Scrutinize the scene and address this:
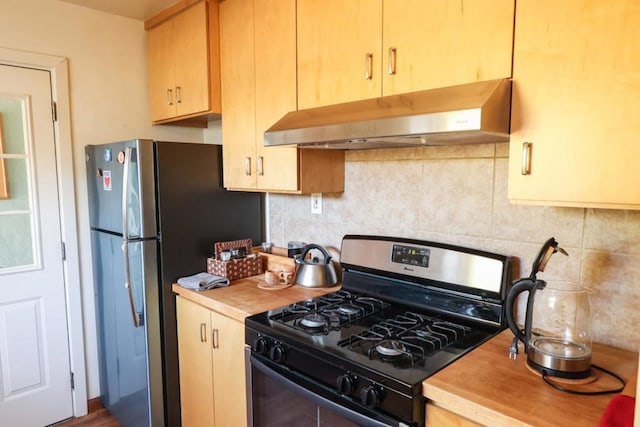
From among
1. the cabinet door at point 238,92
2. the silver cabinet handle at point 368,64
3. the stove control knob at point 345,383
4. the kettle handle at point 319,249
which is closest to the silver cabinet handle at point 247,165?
the cabinet door at point 238,92

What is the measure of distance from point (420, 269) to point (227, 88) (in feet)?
4.30

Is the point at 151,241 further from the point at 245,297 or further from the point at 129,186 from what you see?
the point at 245,297

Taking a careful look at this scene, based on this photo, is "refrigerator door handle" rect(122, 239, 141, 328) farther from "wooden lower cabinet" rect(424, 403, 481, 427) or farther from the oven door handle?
"wooden lower cabinet" rect(424, 403, 481, 427)

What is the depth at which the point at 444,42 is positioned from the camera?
131 cm

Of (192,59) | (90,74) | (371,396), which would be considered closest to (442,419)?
(371,396)

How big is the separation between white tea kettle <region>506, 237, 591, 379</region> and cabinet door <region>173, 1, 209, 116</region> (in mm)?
1709

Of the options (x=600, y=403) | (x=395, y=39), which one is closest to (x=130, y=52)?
(x=395, y=39)

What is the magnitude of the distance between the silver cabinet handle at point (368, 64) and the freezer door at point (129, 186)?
1.09m

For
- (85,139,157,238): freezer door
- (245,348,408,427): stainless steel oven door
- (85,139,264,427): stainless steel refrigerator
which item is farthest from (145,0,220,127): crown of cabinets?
(245,348,408,427): stainless steel oven door

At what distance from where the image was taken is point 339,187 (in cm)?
206

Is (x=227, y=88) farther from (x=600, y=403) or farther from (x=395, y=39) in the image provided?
(x=600, y=403)

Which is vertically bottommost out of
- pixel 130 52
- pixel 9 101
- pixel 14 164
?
pixel 14 164

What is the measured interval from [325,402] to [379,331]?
0.32 meters

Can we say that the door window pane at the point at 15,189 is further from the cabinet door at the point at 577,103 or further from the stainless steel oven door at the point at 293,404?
the cabinet door at the point at 577,103
